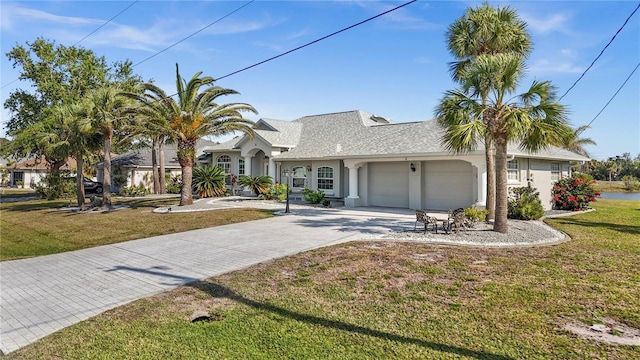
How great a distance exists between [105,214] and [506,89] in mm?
21061

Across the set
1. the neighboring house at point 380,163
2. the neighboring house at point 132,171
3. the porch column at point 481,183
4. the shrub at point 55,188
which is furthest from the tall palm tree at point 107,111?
the porch column at point 481,183

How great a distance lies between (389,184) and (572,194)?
9809 millimetres

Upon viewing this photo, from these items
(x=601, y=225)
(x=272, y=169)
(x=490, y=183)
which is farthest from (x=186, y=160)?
(x=601, y=225)

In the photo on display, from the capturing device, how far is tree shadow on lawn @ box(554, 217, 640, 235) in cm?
1306

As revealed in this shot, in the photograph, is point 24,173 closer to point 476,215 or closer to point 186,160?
point 186,160

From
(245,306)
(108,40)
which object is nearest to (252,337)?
(245,306)

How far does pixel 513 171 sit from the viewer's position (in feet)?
59.1

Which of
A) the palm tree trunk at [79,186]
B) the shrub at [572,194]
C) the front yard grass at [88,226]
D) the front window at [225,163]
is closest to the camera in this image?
the front yard grass at [88,226]

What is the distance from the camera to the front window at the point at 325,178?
2381 centimetres

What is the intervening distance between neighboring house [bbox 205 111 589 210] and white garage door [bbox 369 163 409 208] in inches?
0.4

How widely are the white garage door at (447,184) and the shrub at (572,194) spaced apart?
617cm

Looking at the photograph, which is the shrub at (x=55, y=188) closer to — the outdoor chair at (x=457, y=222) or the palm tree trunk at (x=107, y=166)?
the palm tree trunk at (x=107, y=166)

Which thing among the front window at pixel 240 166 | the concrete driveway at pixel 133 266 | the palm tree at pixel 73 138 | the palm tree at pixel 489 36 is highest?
the palm tree at pixel 489 36

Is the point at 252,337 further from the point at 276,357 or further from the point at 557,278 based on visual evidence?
the point at 557,278
